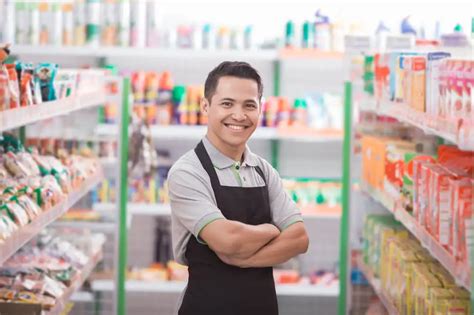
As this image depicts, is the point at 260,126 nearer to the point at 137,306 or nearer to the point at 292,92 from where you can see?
the point at 292,92

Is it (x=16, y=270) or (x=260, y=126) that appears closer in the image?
(x=16, y=270)

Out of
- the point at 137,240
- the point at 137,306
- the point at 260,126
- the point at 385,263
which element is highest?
the point at 260,126

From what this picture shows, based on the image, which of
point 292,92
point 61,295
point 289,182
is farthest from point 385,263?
point 292,92

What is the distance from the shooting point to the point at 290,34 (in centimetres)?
702

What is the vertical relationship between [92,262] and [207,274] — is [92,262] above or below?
A: below

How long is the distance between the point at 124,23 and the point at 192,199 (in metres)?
3.88

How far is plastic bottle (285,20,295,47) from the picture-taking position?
23.0 feet


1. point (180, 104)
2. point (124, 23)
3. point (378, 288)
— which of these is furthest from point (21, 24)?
point (378, 288)

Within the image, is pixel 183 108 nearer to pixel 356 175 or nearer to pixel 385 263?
pixel 356 175

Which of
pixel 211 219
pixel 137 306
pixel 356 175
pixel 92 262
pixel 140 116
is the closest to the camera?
pixel 211 219

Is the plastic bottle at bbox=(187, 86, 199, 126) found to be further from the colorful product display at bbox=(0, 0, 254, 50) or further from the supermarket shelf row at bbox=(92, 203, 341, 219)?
the supermarket shelf row at bbox=(92, 203, 341, 219)

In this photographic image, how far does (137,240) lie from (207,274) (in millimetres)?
4390

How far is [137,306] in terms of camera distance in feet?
25.1

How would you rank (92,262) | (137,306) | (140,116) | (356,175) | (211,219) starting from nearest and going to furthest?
1. (211,219)
2. (92,262)
3. (356,175)
4. (140,116)
5. (137,306)
